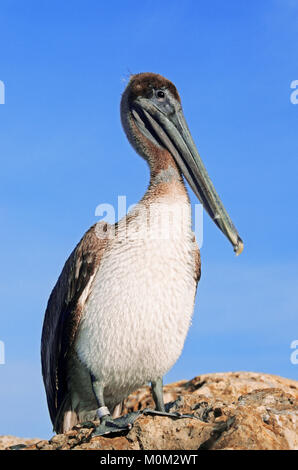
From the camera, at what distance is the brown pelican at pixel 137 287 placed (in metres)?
6.53

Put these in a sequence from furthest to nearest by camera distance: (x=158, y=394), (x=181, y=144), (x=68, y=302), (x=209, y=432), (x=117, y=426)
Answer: (x=181, y=144) < (x=68, y=302) < (x=158, y=394) < (x=117, y=426) < (x=209, y=432)

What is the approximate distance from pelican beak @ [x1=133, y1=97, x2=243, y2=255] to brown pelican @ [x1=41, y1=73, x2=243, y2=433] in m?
0.01

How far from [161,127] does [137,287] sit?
2.27 m

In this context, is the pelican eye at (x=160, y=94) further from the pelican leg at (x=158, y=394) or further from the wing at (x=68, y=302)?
the pelican leg at (x=158, y=394)

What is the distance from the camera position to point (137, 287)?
21.3 ft

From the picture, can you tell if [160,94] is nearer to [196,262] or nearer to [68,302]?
[196,262]

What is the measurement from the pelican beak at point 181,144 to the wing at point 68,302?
124cm

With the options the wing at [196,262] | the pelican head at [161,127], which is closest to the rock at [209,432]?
the wing at [196,262]

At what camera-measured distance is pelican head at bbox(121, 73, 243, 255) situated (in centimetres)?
754

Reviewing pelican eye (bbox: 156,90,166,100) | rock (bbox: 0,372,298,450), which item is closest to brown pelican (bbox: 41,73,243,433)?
pelican eye (bbox: 156,90,166,100)

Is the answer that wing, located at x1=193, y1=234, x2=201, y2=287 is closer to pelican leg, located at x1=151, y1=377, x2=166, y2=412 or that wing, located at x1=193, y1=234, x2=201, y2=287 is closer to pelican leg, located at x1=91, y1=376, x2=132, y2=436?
pelican leg, located at x1=151, y1=377, x2=166, y2=412

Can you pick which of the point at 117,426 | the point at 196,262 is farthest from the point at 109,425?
the point at 196,262
